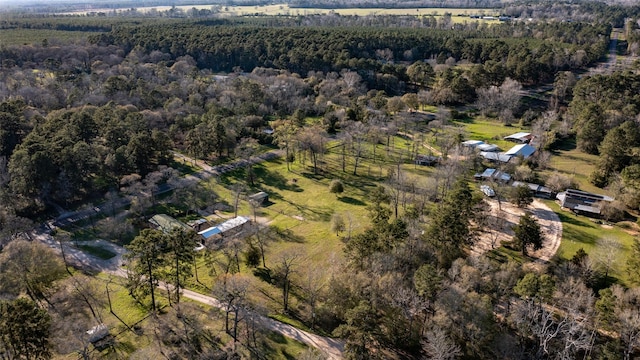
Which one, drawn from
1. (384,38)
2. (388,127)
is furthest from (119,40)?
(388,127)

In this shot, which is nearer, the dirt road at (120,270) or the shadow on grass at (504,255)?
the dirt road at (120,270)

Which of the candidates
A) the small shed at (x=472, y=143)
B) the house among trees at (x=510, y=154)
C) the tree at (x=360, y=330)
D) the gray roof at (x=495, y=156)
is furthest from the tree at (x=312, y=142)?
the tree at (x=360, y=330)

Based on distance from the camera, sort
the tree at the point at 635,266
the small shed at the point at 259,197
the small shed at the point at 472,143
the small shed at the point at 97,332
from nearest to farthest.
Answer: the small shed at the point at 97,332 → the tree at the point at 635,266 → the small shed at the point at 259,197 → the small shed at the point at 472,143

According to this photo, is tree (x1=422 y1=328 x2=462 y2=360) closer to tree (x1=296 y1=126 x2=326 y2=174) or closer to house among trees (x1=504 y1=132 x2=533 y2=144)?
tree (x1=296 y1=126 x2=326 y2=174)

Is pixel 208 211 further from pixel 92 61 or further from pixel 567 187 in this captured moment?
pixel 92 61

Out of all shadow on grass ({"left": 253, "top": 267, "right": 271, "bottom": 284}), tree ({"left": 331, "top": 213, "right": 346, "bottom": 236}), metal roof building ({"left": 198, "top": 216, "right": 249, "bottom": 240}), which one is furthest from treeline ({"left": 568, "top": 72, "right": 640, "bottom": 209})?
metal roof building ({"left": 198, "top": 216, "right": 249, "bottom": 240})

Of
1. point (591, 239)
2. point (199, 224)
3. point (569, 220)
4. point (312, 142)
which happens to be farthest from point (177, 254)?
point (569, 220)

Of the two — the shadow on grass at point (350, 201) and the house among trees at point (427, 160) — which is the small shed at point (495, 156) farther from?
the shadow on grass at point (350, 201)
